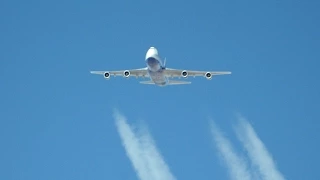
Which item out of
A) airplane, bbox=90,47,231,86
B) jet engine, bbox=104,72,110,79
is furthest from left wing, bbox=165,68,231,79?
jet engine, bbox=104,72,110,79

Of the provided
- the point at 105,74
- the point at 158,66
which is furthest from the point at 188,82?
the point at 105,74

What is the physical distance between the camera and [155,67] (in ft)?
388

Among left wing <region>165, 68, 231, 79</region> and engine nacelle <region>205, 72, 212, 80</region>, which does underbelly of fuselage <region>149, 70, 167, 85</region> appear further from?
engine nacelle <region>205, 72, 212, 80</region>

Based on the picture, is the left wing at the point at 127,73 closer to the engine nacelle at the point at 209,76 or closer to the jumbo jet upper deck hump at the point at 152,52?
the jumbo jet upper deck hump at the point at 152,52

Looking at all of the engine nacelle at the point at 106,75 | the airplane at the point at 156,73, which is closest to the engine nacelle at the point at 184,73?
the airplane at the point at 156,73

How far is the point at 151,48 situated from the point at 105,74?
873 centimetres

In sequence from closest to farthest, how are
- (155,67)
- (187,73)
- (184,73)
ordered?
(155,67), (184,73), (187,73)

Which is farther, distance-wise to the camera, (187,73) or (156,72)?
(187,73)

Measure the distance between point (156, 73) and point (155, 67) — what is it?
1.44 metres

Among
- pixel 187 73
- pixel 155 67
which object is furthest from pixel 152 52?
pixel 187 73

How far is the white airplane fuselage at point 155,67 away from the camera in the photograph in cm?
11744

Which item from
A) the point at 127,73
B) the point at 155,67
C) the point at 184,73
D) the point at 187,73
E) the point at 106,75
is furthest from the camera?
the point at 106,75

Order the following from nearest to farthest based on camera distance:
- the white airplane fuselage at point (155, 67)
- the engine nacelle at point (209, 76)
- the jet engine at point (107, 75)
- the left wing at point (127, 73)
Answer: the white airplane fuselage at point (155, 67)
the engine nacelle at point (209, 76)
the left wing at point (127, 73)
the jet engine at point (107, 75)

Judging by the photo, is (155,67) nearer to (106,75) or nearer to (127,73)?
(127,73)
